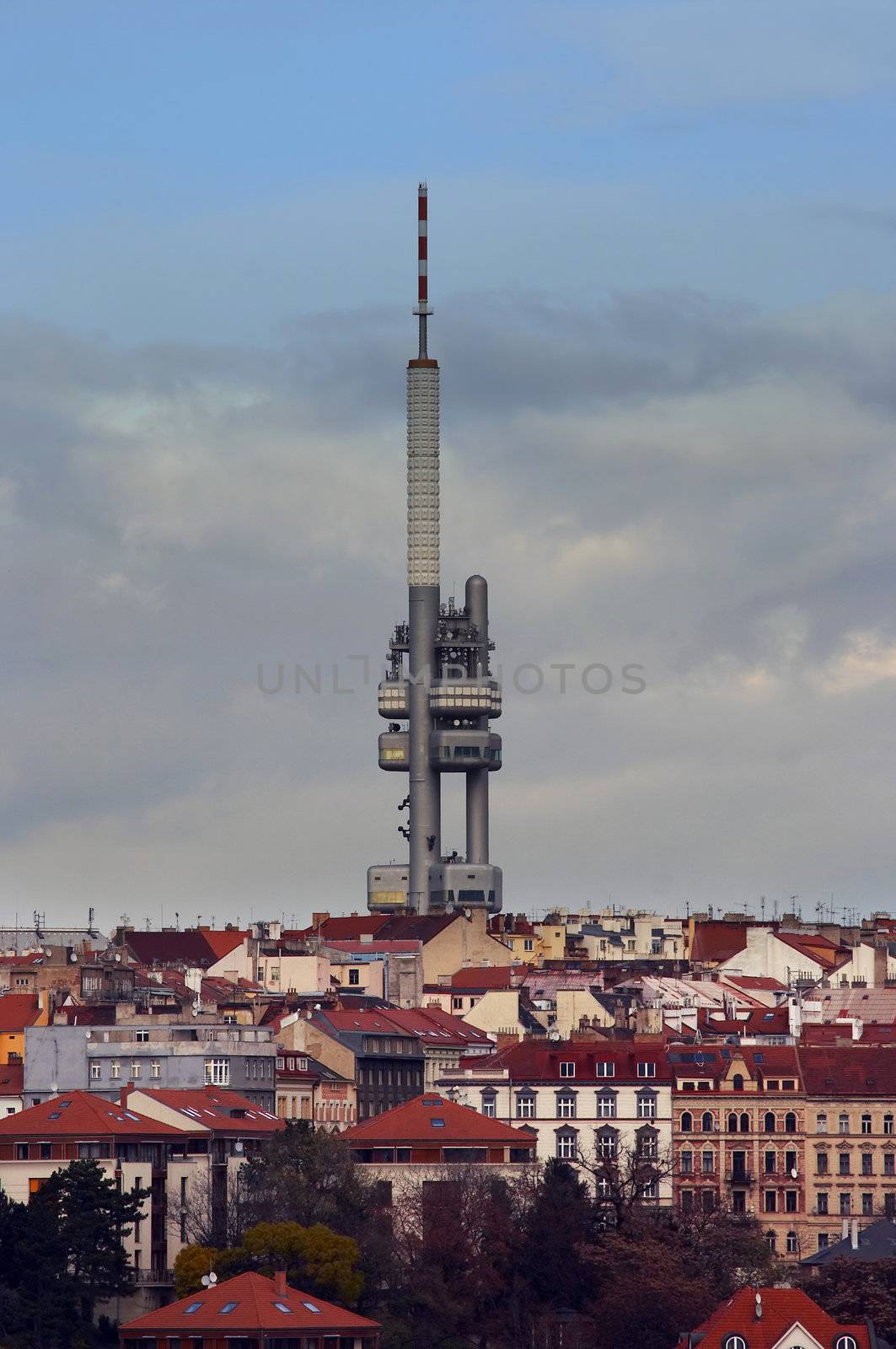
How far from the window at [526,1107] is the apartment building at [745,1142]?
4.53m

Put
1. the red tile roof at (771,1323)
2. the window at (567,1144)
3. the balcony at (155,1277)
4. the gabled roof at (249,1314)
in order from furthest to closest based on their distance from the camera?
1. the window at (567,1144)
2. the balcony at (155,1277)
3. the gabled roof at (249,1314)
4. the red tile roof at (771,1323)

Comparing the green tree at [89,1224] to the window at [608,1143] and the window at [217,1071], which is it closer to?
the window at [217,1071]

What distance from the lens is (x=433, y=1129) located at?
12156cm

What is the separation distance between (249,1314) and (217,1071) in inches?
1221

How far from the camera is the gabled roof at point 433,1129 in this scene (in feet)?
397

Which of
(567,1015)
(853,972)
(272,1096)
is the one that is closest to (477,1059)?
(272,1096)

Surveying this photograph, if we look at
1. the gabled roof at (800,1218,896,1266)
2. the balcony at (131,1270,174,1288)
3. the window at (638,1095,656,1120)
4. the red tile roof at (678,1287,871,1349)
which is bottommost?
the red tile roof at (678,1287,871,1349)

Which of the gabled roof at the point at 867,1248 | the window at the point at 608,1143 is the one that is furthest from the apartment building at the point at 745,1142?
the gabled roof at the point at 867,1248

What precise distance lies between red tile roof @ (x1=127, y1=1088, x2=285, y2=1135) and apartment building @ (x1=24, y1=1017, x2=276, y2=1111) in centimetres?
338

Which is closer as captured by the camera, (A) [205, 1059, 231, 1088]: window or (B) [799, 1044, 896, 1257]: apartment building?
(B) [799, 1044, 896, 1257]: apartment building

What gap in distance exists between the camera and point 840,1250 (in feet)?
374

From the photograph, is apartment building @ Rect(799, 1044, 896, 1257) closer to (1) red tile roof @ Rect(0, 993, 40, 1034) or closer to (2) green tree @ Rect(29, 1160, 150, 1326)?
(2) green tree @ Rect(29, 1160, 150, 1326)

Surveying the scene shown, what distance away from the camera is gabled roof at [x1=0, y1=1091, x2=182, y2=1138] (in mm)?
116312

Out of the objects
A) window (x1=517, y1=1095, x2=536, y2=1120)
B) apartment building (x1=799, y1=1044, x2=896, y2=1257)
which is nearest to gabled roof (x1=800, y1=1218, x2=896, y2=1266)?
apartment building (x1=799, y1=1044, x2=896, y2=1257)
